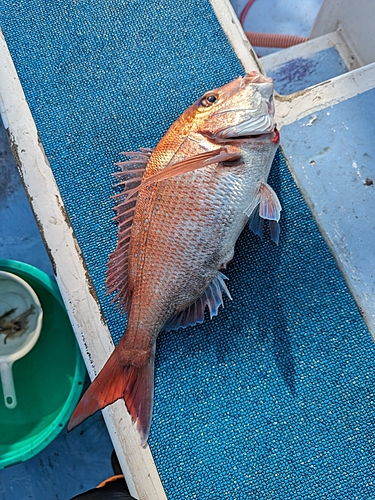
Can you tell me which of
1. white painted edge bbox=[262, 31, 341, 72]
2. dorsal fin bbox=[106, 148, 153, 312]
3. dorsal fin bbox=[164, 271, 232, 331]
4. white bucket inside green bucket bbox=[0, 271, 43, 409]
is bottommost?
dorsal fin bbox=[164, 271, 232, 331]

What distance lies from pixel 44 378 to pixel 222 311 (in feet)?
3.07

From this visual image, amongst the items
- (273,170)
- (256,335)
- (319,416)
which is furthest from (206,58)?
(319,416)

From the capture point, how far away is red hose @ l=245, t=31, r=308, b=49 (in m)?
2.55

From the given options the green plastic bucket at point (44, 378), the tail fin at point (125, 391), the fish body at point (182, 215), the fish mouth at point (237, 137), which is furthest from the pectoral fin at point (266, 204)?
the green plastic bucket at point (44, 378)

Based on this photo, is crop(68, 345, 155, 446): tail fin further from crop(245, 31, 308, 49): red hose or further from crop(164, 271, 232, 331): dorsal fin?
crop(245, 31, 308, 49): red hose

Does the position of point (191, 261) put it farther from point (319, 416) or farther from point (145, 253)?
point (319, 416)

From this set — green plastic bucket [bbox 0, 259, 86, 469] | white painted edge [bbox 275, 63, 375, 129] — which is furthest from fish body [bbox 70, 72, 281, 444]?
green plastic bucket [bbox 0, 259, 86, 469]

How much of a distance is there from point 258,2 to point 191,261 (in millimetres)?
2100

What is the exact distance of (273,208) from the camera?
1.43 metres

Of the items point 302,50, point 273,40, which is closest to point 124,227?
point 302,50

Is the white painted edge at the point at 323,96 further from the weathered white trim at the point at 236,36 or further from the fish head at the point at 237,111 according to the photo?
the fish head at the point at 237,111

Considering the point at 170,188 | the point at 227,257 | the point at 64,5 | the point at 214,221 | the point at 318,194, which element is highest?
the point at 64,5

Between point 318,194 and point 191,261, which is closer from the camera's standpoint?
point 191,261

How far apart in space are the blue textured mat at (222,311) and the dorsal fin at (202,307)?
0.10 meters
